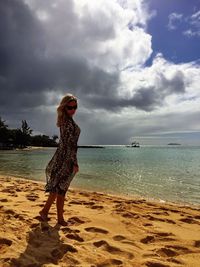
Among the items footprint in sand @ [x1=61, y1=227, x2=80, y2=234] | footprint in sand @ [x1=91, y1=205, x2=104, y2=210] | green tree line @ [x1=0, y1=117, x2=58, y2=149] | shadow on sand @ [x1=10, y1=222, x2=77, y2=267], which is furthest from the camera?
green tree line @ [x1=0, y1=117, x2=58, y2=149]

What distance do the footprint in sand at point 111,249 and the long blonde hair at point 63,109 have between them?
2121 mm

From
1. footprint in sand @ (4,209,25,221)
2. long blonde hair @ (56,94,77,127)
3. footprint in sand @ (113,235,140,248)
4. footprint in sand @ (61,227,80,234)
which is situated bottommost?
footprint in sand @ (113,235,140,248)

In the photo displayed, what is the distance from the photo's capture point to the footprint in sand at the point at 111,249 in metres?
4.11

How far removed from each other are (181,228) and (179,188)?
393 inches

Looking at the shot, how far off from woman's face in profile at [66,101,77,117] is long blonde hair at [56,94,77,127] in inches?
1.9

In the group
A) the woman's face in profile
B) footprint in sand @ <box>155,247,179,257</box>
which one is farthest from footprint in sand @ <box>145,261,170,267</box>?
the woman's face in profile

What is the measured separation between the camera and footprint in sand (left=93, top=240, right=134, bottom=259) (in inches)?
162

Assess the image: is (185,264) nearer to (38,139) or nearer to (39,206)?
(39,206)

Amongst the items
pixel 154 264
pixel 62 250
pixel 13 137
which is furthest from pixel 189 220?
pixel 13 137

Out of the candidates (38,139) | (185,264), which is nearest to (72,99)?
(185,264)

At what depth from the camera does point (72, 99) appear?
5.37 metres

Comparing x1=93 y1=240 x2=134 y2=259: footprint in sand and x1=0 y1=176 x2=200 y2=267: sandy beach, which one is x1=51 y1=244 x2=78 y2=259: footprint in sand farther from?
x1=93 y1=240 x2=134 y2=259: footprint in sand

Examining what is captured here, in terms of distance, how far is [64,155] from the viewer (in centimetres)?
549

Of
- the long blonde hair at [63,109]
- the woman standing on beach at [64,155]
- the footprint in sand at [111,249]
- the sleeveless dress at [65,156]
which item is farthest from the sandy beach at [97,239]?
the long blonde hair at [63,109]
